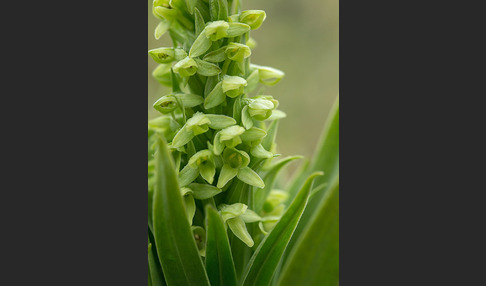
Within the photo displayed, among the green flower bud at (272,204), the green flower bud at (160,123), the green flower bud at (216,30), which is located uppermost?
the green flower bud at (216,30)

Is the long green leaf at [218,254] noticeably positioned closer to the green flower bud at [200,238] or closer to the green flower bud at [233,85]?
the green flower bud at [200,238]

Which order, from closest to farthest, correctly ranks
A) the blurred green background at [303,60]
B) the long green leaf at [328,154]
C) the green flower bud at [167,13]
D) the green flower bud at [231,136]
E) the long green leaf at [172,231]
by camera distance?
the long green leaf at [172,231] → the green flower bud at [231,136] → the green flower bud at [167,13] → the long green leaf at [328,154] → the blurred green background at [303,60]

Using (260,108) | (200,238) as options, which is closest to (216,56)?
(260,108)

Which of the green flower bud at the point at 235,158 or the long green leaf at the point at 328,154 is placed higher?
the green flower bud at the point at 235,158

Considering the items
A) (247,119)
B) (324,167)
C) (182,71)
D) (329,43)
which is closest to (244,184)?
(247,119)

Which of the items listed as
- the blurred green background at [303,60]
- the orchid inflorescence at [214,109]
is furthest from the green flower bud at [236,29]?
the blurred green background at [303,60]

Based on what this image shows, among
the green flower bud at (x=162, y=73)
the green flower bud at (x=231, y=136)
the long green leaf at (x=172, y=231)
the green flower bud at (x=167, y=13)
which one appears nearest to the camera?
the long green leaf at (x=172, y=231)
